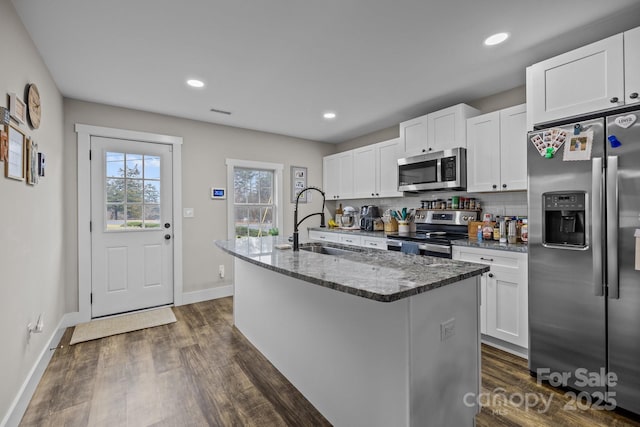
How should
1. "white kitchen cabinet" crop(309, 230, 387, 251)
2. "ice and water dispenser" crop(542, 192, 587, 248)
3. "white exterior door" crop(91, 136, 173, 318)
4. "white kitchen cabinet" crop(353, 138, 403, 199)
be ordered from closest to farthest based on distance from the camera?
"ice and water dispenser" crop(542, 192, 587, 248) → "white exterior door" crop(91, 136, 173, 318) → "white kitchen cabinet" crop(309, 230, 387, 251) → "white kitchen cabinet" crop(353, 138, 403, 199)

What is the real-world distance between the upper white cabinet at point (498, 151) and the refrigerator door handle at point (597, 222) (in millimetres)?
875

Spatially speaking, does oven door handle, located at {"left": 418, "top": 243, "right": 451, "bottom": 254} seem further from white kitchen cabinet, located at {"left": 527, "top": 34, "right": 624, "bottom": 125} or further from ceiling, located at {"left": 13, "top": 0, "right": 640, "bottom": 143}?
ceiling, located at {"left": 13, "top": 0, "right": 640, "bottom": 143}

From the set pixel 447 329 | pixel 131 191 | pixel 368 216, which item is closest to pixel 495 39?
pixel 447 329

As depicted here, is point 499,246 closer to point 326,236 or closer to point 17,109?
point 326,236

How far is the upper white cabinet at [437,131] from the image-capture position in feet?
9.98

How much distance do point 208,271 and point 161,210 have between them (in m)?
1.00

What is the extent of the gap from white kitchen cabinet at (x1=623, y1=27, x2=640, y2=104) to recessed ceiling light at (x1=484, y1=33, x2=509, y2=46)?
2.11 feet

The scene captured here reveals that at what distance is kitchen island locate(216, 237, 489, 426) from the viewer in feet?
3.96

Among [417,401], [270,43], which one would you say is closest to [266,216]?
[270,43]

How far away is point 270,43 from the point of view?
83.7 inches

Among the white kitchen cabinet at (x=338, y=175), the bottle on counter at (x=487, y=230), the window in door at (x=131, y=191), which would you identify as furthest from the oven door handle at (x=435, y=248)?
the window in door at (x=131, y=191)

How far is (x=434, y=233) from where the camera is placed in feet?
11.3

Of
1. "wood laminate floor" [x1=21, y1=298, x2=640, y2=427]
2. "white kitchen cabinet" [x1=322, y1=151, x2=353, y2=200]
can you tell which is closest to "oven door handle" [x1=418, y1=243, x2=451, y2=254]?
"wood laminate floor" [x1=21, y1=298, x2=640, y2=427]

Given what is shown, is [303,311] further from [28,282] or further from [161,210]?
[161,210]
